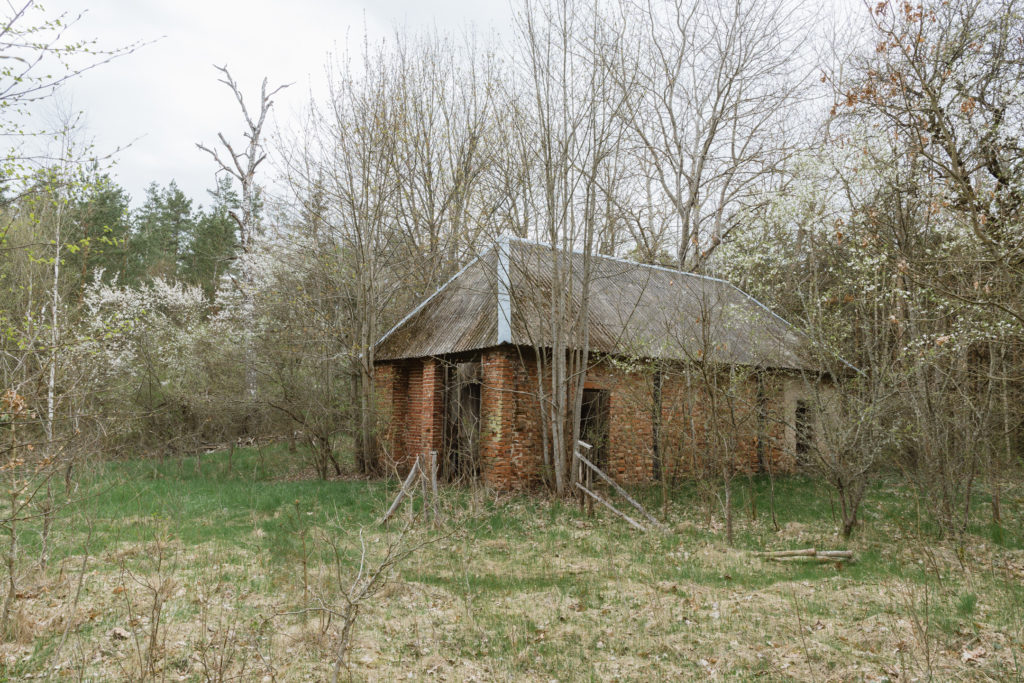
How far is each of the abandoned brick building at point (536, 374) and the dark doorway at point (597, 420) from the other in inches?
1.6

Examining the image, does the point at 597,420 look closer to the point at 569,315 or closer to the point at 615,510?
the point at 569,315

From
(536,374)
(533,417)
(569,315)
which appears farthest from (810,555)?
(536,374)

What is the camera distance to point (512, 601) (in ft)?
20.8

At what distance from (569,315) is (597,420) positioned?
9.66ft

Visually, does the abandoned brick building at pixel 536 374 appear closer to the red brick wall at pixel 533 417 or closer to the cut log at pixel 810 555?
the red brick wall at pixel 533 417

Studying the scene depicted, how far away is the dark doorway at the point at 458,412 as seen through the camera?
1323 centimetres

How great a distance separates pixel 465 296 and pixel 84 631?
1042cm

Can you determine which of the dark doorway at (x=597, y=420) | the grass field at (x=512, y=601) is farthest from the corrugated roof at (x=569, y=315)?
the grass field at (x=512, y=601)

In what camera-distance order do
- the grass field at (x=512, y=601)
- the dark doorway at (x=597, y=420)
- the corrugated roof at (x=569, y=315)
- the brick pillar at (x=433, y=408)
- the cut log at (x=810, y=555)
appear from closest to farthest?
1. the grass field at (x=512, y=601)
2. the cut log at (x=810, y=555)
3. the corrugated roof at (x=569, y=315)
4. the dark doorway at (x=597, y=420)
5. the brick pillar at (x=433, y=408)

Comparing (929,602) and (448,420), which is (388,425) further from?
(929,602)

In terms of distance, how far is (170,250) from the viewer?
31.4 meters

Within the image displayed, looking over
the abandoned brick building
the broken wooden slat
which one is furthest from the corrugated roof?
the broken wooden slat

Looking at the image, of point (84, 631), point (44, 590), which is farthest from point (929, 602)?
point (44, 590)

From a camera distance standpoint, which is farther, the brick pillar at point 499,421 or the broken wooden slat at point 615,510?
Answer: the brick pillar at point 499,421
